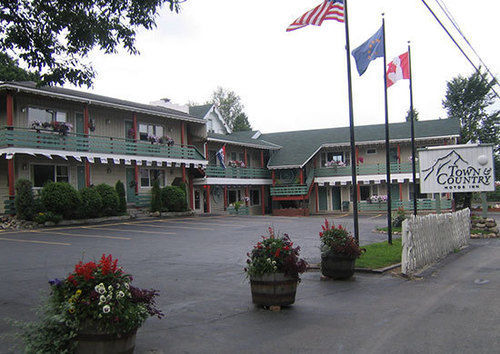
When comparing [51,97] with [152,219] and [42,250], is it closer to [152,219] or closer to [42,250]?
[152,219]

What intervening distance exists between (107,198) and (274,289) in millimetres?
18868

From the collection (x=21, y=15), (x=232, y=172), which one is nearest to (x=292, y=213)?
(x=232, y=172)

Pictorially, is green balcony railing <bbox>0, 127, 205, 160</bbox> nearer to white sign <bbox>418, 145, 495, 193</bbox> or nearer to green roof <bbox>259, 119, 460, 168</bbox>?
green roof <bbox>259, 119, 460, 168</bbox>

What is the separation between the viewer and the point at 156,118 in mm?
32531

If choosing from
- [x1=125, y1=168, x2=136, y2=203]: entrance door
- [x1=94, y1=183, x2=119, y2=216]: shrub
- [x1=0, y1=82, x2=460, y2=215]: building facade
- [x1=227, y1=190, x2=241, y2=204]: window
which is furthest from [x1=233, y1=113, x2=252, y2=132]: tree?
[x1=94, y1=183, x2=119, y2=216]: shrub

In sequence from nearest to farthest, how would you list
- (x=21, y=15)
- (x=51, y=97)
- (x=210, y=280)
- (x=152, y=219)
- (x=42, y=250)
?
(x=21, y=15)
(x=210, y=280)
(x=42, y=250)
(x=51, y=97)
(x=152, y=219)

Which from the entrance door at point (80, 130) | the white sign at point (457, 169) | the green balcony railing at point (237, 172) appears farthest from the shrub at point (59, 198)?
the white sign at point (457, 169)

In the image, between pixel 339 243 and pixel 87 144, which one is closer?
pixel 339 243

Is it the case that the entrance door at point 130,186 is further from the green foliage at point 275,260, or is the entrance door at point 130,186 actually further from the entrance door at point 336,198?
the green foliage at point 275,260

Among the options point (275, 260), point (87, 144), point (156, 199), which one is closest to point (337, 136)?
point (156, 199)

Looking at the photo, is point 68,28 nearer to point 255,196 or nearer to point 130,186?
point 130,186

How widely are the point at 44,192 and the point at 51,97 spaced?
5.74 meters

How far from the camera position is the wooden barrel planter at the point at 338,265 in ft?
35.1

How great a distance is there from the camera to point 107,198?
81.3 ft
